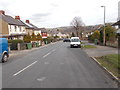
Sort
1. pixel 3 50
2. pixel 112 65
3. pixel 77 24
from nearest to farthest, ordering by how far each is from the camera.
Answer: pixel 112 65
pixel 3 50
pixel 77 24

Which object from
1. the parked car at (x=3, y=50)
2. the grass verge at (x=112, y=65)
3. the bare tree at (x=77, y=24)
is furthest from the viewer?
the bare tree at (x=77, y=24)

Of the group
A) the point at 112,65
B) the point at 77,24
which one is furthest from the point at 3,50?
the point at 77,24

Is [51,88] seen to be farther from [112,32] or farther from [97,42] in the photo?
[97,42]

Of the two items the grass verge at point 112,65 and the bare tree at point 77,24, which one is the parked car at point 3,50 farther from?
the bare tree at point 77,24

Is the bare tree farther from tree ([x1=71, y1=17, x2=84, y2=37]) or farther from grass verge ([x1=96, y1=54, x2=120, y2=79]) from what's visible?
grass verge ([x1=96, y1=54, x2=120, y2=79])

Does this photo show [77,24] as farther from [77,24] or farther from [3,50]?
[3,50]

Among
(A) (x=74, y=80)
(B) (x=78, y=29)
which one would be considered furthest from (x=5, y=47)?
(B) (x=78, y=29)

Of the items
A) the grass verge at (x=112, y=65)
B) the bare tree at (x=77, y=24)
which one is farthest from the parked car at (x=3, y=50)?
the bare tree at (x=77, y=24)

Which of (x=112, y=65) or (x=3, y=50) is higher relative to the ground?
(x=3, y=50)

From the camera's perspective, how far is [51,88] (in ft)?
19.9

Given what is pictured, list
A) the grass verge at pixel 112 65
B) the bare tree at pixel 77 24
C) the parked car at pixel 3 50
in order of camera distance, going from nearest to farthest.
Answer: the grass verge at pixel 112 65, the parked car at pixel 3 50, the bare tree at pixel 77 24

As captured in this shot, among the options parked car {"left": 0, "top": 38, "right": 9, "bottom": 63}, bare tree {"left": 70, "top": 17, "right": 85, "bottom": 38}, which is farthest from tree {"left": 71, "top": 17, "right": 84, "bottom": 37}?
parked car {"left": 0, "top": 38, "right": 9, "bottom": 63}

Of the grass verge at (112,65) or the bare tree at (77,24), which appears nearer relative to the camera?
the grass verge at (112,65)

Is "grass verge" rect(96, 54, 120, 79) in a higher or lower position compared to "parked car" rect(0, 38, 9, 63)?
lower
